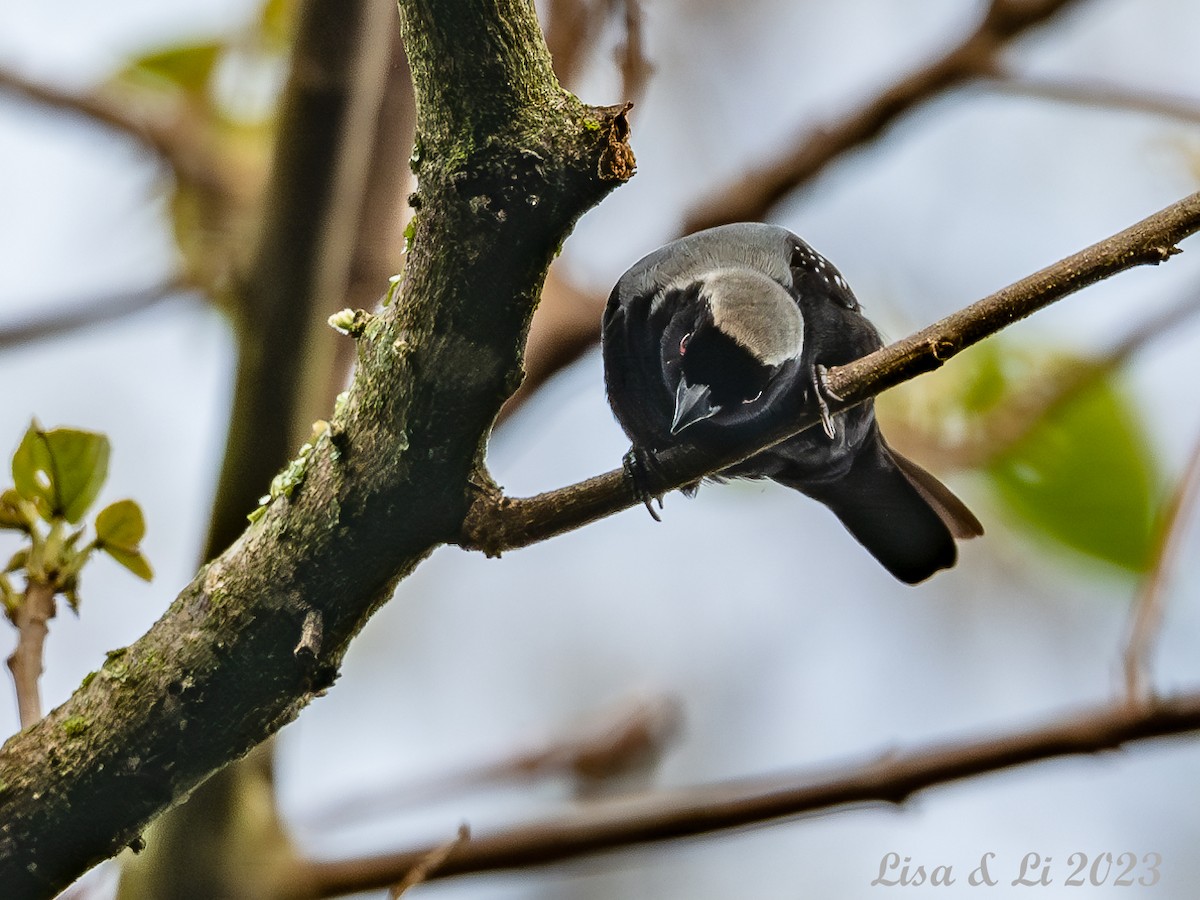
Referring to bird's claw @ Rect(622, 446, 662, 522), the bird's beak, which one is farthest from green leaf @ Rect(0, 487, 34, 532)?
the bird's beak

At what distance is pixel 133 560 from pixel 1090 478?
3.06m

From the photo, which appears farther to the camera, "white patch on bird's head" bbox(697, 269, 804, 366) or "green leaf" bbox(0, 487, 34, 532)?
"white patch on bird's head" bbox(697, 269, 804, 366)

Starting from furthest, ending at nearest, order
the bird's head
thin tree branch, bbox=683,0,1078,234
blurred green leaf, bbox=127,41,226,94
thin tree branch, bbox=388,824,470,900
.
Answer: blurred green leaf, bbox=127,41,226,94 → thin tree branch, bbox=683,0,1078,234 → the bird's head → thin tree branch, bbox=388,824,470,900

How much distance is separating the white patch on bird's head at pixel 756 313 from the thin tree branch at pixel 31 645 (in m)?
1.75

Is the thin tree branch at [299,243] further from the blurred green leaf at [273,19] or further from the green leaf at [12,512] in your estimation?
the blurred green leaf at [273,19]

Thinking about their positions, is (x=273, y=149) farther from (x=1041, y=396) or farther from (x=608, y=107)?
(x=1041, y=396)

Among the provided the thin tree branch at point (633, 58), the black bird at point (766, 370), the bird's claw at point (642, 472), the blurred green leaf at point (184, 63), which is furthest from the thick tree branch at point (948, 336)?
the blurred green leaf at point (184, 63)

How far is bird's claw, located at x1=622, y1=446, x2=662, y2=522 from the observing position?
79.3 inches

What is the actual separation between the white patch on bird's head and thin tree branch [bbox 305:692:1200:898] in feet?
3.50

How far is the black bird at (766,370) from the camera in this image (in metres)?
3.01

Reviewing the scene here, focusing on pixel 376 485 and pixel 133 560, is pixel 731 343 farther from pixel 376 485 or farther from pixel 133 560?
pixel 133 560

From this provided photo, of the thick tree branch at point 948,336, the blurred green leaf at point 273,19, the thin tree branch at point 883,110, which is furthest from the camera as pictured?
the blurred green leaf at point 273,19

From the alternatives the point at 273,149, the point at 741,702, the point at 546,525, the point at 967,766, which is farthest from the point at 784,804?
the point at 741,702

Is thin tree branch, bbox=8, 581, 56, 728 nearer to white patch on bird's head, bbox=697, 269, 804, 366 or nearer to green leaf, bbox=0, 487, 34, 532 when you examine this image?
green leaf, bbox=0, 487, 34, 532
